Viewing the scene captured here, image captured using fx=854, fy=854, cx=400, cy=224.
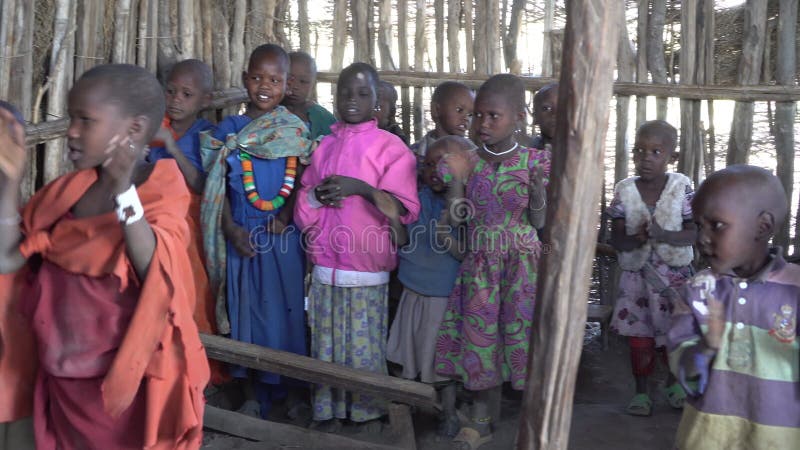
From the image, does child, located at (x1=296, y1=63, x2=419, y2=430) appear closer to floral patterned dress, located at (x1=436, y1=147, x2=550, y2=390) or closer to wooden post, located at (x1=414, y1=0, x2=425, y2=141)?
floral patterned dress, located at (x1=436, y1=147, x2=550, y2=390)

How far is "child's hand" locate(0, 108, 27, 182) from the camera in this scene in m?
2.45

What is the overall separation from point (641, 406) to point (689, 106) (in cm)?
197

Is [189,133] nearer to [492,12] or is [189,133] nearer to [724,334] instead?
[492,12]

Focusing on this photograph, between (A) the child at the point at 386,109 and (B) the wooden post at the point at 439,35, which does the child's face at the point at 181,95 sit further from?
(B) the wooden post at the point at 439,35

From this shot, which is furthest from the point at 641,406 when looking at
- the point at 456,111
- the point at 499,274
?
the point at 456,111

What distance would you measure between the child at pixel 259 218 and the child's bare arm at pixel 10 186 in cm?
184

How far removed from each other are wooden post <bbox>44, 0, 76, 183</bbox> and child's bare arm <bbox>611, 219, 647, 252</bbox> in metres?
2.84

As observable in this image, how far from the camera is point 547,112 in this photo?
4617mm

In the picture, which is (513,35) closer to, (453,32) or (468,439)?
(453,32)

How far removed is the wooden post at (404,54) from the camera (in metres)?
5.75

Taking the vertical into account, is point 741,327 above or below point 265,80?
below

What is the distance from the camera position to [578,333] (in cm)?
244

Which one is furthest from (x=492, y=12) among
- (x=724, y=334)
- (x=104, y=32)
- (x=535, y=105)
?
(x=724, y=334)

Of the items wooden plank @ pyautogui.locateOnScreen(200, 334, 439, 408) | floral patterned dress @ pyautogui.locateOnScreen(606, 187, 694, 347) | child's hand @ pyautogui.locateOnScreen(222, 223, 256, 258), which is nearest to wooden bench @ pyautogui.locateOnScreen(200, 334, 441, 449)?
Result: wooden plank @ pyautogui.locateOnScreen(200, 334, 439, 408)
